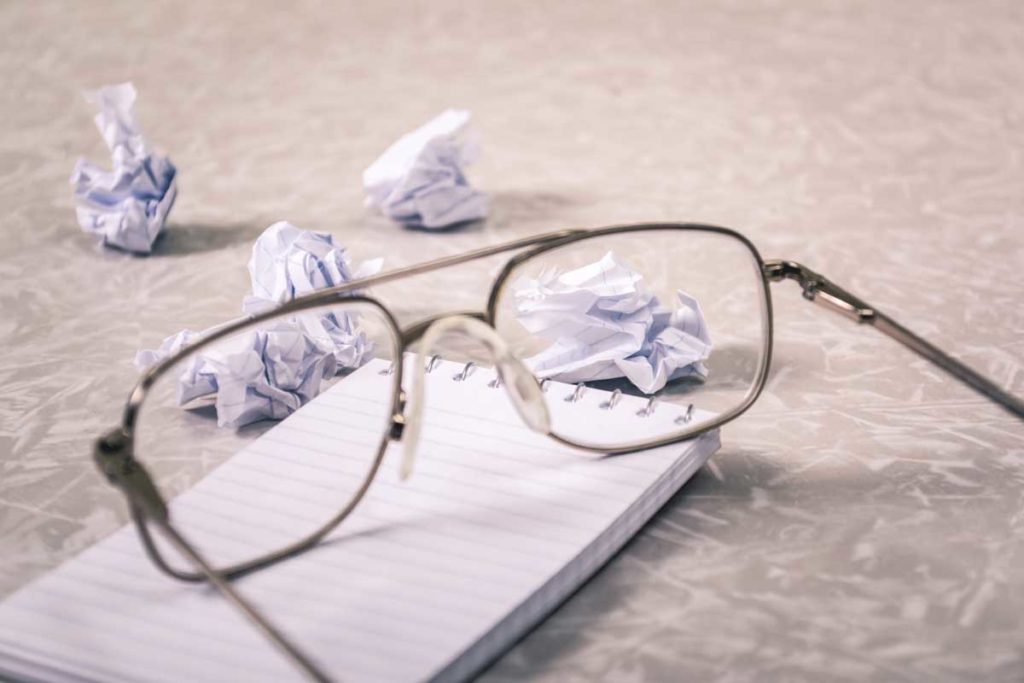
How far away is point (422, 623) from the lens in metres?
0.49

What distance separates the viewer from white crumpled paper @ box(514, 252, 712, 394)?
28.6 inches

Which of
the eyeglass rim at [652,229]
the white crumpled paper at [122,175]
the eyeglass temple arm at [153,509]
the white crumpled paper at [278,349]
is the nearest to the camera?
the eyeglass temple arm at [153,509]

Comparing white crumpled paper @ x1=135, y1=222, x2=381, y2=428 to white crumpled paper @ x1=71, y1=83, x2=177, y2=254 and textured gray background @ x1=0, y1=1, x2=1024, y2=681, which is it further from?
white crumpled paper @ x1=71, y1=83, x2=177, y2=254

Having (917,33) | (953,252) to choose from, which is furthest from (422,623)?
(917,33)

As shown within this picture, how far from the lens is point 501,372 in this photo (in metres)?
0.57

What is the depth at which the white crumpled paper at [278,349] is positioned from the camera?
0.69 m

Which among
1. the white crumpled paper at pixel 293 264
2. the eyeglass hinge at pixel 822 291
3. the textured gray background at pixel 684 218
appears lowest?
the textured gray background at pixel 684 218

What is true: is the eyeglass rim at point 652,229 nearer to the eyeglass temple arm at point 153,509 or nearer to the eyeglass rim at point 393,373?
the eyeglass rim at point 393,373

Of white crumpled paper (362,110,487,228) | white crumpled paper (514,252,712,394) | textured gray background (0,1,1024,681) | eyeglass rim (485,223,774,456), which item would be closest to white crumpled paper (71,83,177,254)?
textured gray background (0,1,1024,681)

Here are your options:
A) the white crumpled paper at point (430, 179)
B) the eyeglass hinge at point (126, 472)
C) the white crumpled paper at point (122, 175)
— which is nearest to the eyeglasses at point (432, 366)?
the eyeglass hinge at point (126, 472)

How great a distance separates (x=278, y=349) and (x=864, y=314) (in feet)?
1.00

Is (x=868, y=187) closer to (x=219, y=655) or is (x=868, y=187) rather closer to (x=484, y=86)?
(x=484, y=86)

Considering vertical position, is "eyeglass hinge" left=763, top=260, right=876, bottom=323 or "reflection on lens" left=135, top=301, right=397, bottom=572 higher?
"eyeglass hinge" left=763, top=260, right=876, bottom=323

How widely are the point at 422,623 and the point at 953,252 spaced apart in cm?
59
